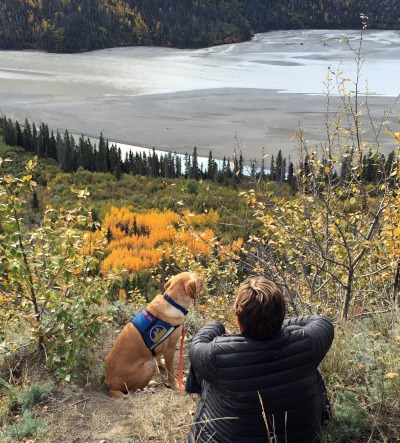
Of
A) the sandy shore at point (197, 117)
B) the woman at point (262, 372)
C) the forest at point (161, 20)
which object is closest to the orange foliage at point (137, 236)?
the sandy shore at point (197, 117)

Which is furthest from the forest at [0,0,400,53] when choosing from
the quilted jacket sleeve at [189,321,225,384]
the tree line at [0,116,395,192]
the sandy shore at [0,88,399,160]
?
the quilted jacket sleeve at [189,321,225,384]

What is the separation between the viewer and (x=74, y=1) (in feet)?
433

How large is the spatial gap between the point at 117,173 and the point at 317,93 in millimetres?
22006

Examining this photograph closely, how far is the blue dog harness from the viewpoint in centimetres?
486

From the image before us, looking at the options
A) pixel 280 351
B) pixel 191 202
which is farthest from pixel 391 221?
pixel 191 202

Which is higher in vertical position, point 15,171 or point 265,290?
point 265,290

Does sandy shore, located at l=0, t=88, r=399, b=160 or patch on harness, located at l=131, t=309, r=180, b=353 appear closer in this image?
patch on harness, located at l=131, t=309, r=180, b=353

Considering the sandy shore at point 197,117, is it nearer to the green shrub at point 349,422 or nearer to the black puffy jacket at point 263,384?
the green shrub at point 349,422

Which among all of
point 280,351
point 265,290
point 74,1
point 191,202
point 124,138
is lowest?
point 191,202

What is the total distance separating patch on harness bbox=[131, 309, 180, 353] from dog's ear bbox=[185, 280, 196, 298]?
0.39 meters

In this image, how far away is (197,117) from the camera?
151 ft

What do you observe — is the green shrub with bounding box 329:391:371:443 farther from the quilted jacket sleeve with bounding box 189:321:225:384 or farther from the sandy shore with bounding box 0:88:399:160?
the sandy shore with bounding box 0:88:399:160

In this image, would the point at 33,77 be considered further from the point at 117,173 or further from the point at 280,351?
the point at 280,351

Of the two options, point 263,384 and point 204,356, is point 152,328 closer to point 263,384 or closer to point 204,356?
point 204,356
